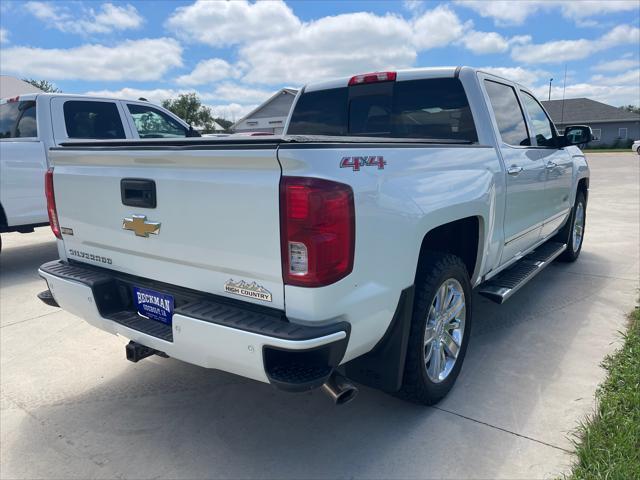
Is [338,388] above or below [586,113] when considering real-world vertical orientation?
below

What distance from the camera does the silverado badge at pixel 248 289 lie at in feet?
7.14

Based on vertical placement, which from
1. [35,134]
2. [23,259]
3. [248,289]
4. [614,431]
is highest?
[35,134]

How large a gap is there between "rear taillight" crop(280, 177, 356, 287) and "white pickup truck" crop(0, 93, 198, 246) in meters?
5.10

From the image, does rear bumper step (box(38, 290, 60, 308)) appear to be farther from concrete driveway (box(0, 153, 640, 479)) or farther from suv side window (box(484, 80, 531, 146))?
suv side window (box(484, 80, 531, 146))

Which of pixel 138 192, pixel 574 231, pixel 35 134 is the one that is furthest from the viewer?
pixel 35 134

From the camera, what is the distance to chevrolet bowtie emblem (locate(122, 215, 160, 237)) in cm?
253

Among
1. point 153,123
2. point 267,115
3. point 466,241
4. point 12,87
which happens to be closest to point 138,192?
point 466,241

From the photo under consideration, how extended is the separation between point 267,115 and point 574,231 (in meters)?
33.6

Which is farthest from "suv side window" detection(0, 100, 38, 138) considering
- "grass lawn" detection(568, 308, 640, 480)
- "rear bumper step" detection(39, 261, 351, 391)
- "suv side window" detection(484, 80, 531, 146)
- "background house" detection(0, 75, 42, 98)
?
"background house" detection(0, 75, 42, 98)

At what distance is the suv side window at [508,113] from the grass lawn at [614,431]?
6.02 ft

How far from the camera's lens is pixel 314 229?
2029 millimetres

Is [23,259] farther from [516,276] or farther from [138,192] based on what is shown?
[516,276]

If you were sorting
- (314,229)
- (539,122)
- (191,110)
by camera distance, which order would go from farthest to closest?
(191,110), (539,122), (314,229)

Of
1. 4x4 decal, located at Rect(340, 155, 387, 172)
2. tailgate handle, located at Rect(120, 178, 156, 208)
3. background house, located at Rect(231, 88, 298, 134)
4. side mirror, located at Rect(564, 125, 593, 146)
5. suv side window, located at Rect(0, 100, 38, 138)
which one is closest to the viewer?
4x4 decal, located at Rect(340, 155, 387, 172)
